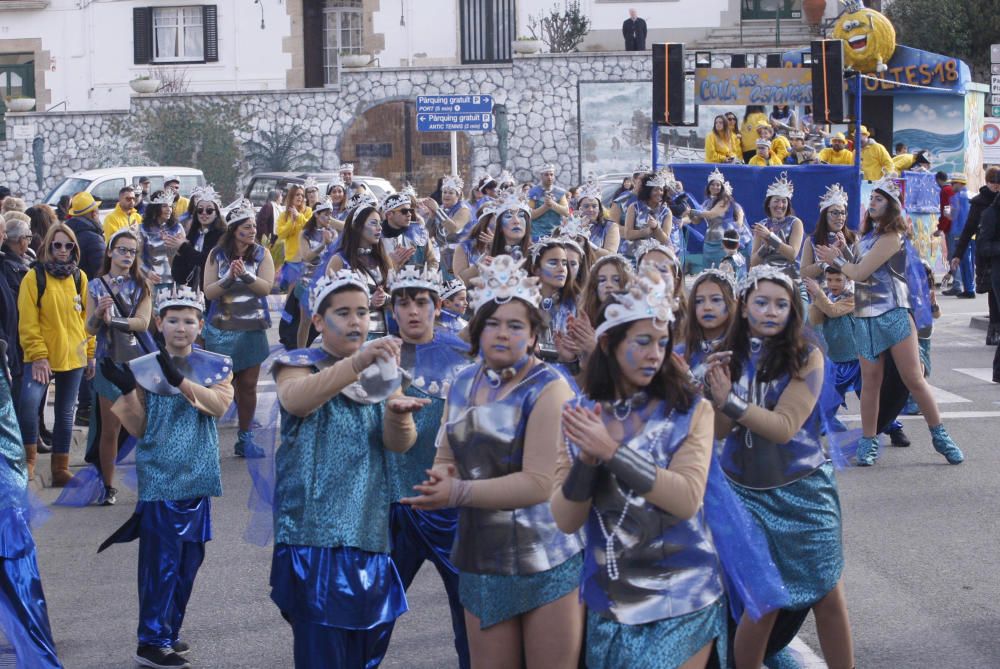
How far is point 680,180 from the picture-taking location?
2025 centimetres

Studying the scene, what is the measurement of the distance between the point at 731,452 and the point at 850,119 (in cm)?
1479

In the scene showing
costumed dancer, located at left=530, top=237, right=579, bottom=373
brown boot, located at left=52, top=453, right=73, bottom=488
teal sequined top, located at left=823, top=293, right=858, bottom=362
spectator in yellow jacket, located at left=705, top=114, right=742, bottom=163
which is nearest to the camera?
costumed dancer, located at left=530, top=237, right=579, bottom=373

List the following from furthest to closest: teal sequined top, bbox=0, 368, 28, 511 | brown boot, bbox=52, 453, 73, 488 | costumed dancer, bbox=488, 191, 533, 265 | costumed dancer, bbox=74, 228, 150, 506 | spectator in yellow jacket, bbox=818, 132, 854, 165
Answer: spectator in yellow jacket, bbox=818, 132, 854, 165
costumed dancer, bbox=488, 191, 533, 265
brown boot, bbox=52, 453, 73, 488
costumed dancer, bbox=74, 228, 150, 506
teal sequined top, bbox=0, 368, 28, 511

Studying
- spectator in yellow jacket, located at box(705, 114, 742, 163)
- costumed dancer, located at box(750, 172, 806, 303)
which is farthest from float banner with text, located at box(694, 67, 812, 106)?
costumed dancer, located at box(750, 172, 806, 303)

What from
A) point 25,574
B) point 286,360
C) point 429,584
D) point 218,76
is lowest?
point 429,584

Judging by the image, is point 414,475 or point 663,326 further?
point 414,475

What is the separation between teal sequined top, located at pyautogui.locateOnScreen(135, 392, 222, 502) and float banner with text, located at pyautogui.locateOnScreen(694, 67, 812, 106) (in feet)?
46.4

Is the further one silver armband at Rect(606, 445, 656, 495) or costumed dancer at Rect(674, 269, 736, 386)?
costumed dancer at Rect(674, 269, 736, 386)

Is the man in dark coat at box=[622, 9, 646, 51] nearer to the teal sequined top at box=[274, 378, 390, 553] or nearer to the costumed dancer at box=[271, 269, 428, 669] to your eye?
the costumed dancer at box=[271, 269, 428, 669]

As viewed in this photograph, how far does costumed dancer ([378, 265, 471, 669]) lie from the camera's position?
5.68m

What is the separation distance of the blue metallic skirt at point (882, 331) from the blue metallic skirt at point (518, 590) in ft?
18.8

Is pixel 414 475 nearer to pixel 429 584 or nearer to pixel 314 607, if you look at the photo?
pixel 314 607

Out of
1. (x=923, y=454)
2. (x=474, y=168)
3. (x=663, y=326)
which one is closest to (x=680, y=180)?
(x=923, y=454)

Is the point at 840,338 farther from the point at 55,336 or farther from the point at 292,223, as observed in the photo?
the point at 292,223
